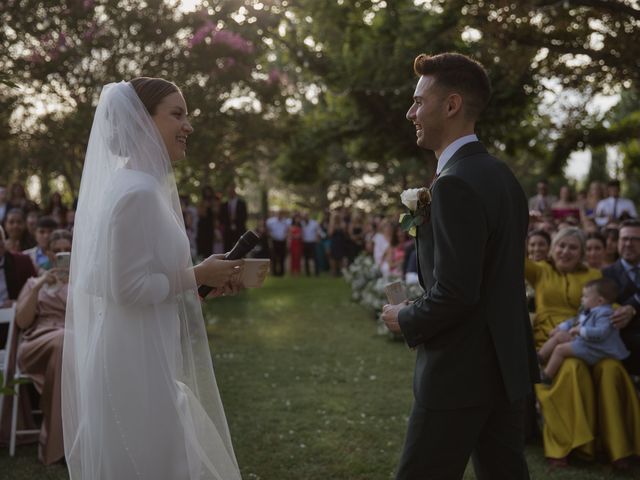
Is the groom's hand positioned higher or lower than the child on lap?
higher

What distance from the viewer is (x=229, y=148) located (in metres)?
17.9

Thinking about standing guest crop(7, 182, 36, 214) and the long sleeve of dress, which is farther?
standing guest crop(7, 182, 36, 214)

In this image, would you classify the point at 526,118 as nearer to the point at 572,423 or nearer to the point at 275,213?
the point at 275,213

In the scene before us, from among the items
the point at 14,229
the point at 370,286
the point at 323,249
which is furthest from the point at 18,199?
the point at 323,249

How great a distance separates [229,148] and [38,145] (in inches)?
206

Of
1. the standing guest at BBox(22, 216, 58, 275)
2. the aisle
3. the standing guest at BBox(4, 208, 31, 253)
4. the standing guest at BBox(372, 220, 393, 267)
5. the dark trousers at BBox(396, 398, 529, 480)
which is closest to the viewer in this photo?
the dark trousers at BBox(396, 398, 529, 480)

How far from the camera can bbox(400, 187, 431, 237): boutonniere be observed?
9.42 ft

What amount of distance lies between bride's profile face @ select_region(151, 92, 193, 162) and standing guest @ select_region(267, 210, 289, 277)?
19632mm

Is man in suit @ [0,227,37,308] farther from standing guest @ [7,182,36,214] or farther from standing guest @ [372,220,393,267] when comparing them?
standing guest @ [372,220,393,267]

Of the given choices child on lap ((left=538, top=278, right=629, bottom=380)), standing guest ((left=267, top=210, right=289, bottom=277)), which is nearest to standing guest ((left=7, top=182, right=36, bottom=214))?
child on lap ((left=538, top=278, right=629, bottom=380))

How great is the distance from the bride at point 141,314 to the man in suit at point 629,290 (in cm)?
361

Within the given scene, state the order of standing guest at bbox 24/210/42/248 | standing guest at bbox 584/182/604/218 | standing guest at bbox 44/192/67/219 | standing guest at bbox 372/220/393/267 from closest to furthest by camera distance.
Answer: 1. standing guest at bbox 24/210/42/248
2. standing guest at bbox 44/192/67/219
3. standing guest at bbox 584/182/604/218
4. standing guest at bbox 372/220/393/267

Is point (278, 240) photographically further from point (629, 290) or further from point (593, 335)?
point (593, 335)

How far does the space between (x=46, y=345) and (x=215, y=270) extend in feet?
10.6
